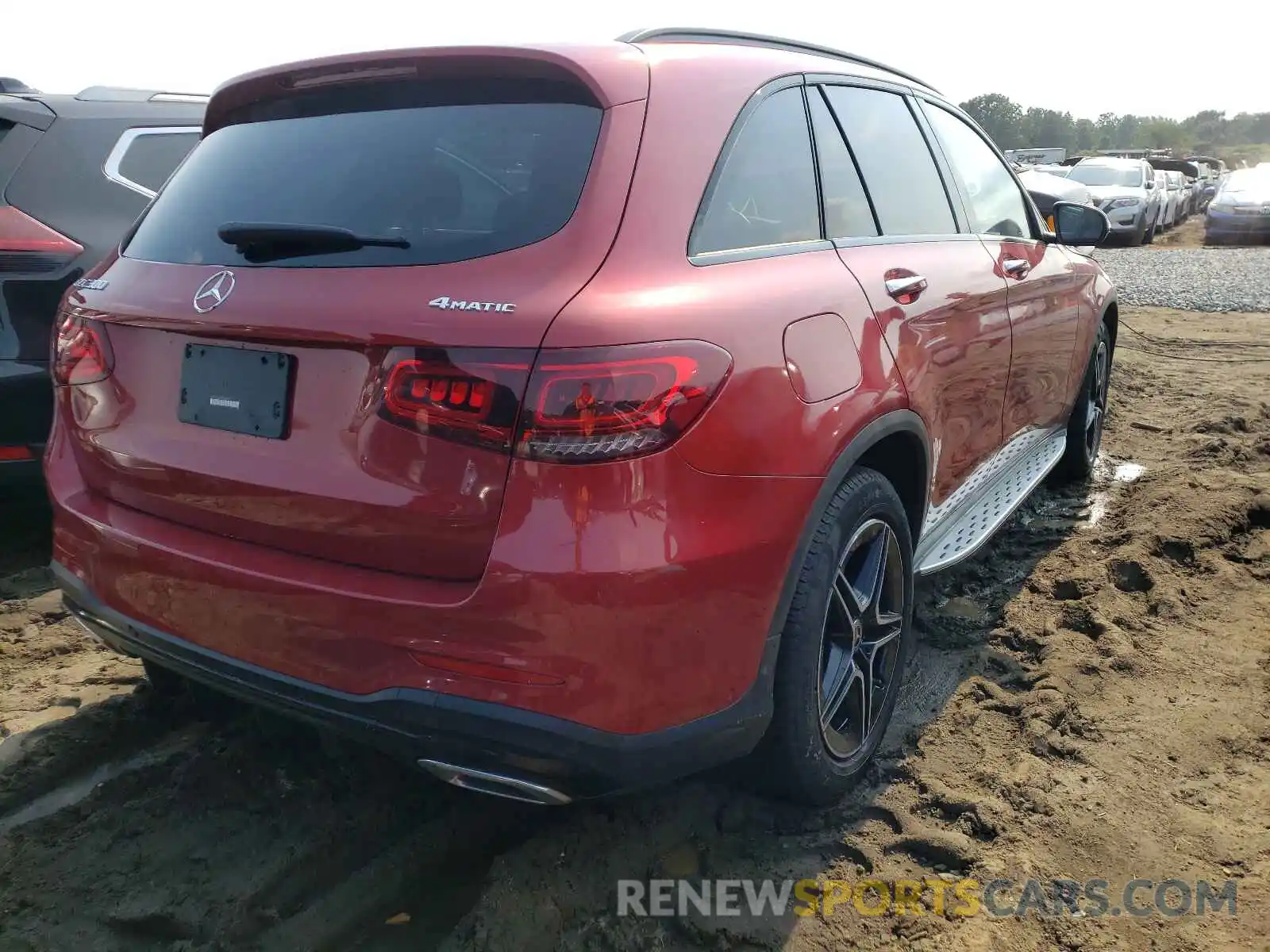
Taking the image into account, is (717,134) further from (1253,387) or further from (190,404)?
(1253,387)

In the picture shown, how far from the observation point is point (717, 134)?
2.26m

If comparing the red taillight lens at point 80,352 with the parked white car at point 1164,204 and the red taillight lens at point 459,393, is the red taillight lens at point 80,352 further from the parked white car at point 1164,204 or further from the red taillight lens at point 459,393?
the parked white car at point 1164,204

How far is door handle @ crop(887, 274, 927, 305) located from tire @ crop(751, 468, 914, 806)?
18.8 inches

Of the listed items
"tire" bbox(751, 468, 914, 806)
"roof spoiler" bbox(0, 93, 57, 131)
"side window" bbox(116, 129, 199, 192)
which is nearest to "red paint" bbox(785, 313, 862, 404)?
"tire" bbox(751, 468, 914, 806)

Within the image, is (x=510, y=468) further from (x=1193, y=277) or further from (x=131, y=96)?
(x=1193, y=277)

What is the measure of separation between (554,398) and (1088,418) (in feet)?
13.0

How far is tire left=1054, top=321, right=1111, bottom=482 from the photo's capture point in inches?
192

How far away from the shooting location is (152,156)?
441 cm

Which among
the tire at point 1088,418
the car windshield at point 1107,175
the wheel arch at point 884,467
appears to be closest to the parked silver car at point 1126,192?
the car windshield at point 1107,175

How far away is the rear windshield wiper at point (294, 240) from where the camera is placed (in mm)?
2043

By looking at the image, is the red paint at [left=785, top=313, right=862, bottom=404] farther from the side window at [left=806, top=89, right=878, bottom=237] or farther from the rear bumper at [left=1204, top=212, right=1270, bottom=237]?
the rear bumper at [left=1204, top=212, right=1270, bottom=237]

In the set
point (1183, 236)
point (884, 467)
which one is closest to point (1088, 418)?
point (884, 467)

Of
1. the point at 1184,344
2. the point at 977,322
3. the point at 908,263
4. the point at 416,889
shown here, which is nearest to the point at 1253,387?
the point at 1184,344

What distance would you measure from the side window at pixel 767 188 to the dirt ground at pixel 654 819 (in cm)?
128
